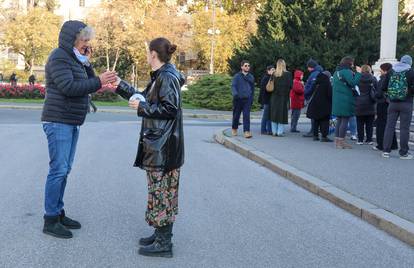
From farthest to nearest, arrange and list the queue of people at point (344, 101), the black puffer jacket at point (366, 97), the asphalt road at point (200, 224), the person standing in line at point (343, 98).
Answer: the black puffer jacket at point (366, 97)
the person standing in line at point (343, 98)
the queue of people at point (344, 101)
the asphalt road at point (200, 224)

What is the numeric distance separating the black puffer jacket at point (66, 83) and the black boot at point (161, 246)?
1.31 meters

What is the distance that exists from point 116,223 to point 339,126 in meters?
6.89

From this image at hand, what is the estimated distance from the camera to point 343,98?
→ 38.0 ft

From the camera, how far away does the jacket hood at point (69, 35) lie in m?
5.12

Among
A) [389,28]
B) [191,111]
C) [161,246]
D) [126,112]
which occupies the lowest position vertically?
[126,112]

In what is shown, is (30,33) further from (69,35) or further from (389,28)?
(69,35)

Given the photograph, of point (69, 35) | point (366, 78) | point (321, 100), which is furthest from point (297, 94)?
point (69, 35)

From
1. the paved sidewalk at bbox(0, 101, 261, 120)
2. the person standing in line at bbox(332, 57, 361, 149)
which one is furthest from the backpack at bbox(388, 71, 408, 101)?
the paved sidewalk at bbox(0, 101, 261, 120)

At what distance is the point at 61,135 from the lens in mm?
5168

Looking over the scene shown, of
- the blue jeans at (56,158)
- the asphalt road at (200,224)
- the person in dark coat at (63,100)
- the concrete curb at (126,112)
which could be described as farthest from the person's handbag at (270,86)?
the concrete curb at (126,112)

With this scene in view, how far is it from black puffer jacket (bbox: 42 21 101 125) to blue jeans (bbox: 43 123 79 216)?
0.08m

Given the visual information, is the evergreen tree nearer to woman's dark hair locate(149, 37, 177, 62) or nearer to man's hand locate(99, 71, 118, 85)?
man's hand locate(99, 71, 118, 85)

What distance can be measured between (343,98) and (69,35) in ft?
24.9

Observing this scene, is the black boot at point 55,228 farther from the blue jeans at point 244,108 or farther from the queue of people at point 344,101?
the blue jeans at point 244,108
